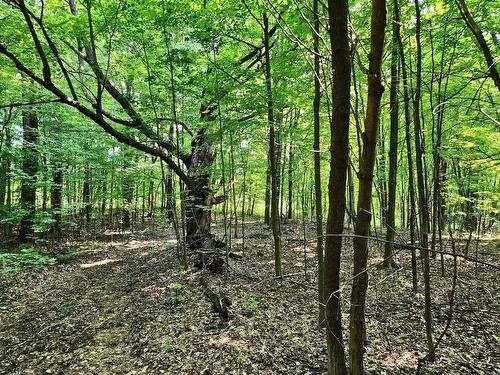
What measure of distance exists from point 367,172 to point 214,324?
4.24 metres

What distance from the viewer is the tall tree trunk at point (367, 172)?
204cm

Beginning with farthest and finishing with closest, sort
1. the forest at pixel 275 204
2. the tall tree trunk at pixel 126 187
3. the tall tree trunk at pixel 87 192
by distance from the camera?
the tall tree trunk at pixel 87 192, the tall tree trunk at pixel 126 187, the forest at pixel 275 204

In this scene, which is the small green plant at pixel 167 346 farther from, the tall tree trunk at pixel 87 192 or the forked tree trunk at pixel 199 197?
the tall tree trunk at pixel 87 192

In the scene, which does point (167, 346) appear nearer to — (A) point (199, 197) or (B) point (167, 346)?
(B) point (167, 346)

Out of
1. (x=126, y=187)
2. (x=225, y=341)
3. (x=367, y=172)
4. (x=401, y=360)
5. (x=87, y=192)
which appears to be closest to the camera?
(x=367, y=172)

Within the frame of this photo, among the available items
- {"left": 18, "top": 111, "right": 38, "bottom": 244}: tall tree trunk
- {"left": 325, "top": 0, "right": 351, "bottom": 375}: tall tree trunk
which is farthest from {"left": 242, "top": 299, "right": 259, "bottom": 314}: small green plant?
{"left": 18, "top": 111, "right": 38, "bottom": 244}: tall tree trunk

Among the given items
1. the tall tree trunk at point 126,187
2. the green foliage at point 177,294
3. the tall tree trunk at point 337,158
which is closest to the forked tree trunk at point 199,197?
the green foliage at point 177,294

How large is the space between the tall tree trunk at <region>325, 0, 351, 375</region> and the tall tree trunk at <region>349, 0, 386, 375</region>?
12 cm

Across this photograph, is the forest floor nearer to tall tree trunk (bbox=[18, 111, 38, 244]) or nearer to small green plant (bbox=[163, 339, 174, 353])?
small green plant (bbox=[163, 339, 174, 353])

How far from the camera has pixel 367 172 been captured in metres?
2.14

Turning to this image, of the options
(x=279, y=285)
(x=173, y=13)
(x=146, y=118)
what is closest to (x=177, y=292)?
(x=279, y=285)

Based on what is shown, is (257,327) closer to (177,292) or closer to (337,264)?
(177,292)

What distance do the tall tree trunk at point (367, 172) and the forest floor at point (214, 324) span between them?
271mm

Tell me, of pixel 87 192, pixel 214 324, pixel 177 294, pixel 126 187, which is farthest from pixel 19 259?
pixel 87 192
